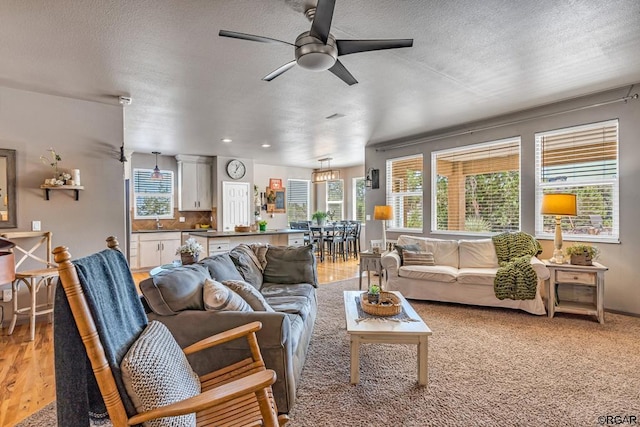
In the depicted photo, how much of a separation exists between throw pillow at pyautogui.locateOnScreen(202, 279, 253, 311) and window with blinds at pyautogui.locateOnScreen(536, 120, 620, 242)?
14.0 ft

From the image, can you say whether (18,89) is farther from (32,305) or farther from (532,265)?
(532,265)

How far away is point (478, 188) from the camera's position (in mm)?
5254

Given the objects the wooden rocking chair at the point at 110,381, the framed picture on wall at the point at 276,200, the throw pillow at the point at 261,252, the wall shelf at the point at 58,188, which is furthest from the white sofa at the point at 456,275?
the framed picture on wall at the point at 276,200

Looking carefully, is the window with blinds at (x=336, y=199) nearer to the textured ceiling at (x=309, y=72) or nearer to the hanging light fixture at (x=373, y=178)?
the hanging light fixture at (x=373, y=178)

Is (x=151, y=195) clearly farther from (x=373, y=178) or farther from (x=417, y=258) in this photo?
(x=417, y=258)

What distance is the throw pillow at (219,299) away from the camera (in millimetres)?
1951

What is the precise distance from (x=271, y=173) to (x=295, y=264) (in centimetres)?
614

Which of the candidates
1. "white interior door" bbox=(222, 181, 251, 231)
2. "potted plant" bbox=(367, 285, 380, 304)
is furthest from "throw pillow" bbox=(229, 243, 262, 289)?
"white interior door" bbox=(222, 181, 251, 231)

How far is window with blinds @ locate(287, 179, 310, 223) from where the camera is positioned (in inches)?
383

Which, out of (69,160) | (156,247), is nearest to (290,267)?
(69,160)

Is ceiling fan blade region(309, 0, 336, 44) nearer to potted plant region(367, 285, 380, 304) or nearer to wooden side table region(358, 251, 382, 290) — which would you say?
potted plant region(367, 285, 380, 304)

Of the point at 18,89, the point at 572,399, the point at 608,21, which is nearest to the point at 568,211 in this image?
the point at 608,21

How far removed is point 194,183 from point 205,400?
727cm

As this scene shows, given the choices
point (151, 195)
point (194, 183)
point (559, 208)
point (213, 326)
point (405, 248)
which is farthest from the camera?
point (194, 183)
